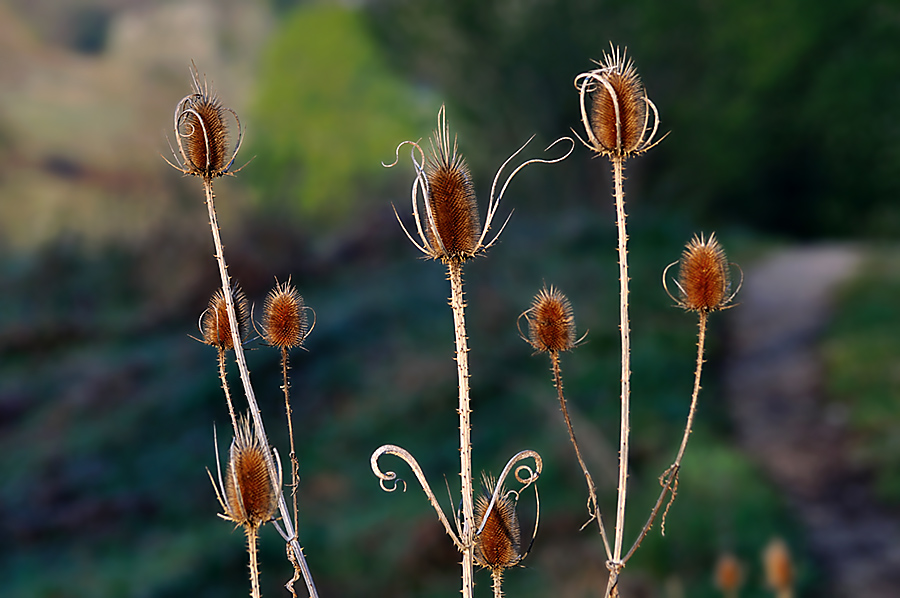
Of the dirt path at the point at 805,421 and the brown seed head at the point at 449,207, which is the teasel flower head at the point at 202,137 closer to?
the brown seed head at the point at 449,207

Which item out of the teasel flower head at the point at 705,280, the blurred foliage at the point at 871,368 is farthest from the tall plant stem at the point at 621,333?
the blurred foliage at the point at 871,368

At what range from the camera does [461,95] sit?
17.9 meters

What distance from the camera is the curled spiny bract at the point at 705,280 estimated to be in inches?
50.3

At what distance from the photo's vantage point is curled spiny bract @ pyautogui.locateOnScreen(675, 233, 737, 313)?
4.19ft

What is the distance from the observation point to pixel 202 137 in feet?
3.83

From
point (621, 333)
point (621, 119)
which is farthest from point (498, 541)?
point (621, 119)

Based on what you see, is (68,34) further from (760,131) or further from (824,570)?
(824,570)

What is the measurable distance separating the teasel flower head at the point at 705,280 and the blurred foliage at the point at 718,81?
15526 mm

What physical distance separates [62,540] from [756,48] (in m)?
16.0

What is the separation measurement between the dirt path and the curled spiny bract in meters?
5.83

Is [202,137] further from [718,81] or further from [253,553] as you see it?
[718,81]

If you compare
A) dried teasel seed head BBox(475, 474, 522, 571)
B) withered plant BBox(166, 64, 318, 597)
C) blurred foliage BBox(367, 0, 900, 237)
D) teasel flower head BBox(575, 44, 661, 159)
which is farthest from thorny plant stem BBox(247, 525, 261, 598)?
blurred foliage BBox(367, 0, 900, 237)

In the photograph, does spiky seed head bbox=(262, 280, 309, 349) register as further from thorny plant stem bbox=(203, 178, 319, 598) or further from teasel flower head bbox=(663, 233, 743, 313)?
teasel flower head bbox=(663, 233, 743, 313)

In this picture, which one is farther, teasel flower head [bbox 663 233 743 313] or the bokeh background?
the bokeh background
